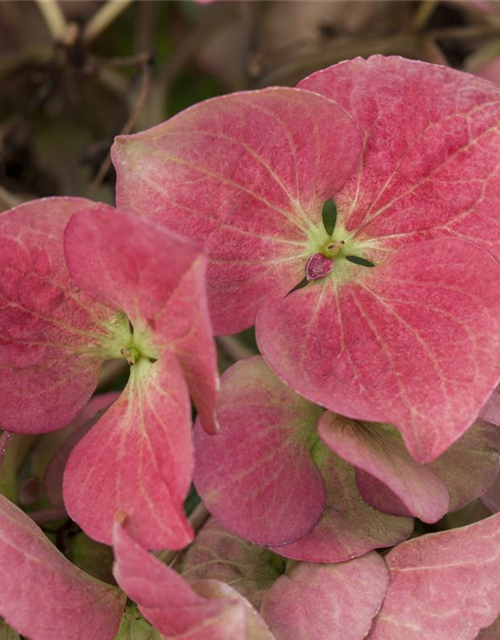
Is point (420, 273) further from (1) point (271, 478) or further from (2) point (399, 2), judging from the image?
(2) point (399, 2)

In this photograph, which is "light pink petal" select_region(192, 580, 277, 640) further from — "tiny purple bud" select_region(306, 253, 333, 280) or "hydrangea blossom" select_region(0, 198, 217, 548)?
"tiny purple bud" select_region(306, 253, 333, 280)

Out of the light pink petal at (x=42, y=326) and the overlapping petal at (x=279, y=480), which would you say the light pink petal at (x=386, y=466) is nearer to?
the overlapping petal at (x=279, y=480)

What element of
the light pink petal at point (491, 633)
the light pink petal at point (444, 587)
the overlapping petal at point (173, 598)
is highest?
the overlapping petal at point (173, 598)

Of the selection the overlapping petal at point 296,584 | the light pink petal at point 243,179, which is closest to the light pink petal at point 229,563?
the overlapping petal at point 296,584

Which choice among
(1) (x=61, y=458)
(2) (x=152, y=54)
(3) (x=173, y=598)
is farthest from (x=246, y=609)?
(2) (x=152, y=54)

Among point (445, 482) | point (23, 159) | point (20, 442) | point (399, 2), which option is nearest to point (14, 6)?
point (23, 159)

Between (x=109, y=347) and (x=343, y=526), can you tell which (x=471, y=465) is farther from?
(x=109, y=347)
